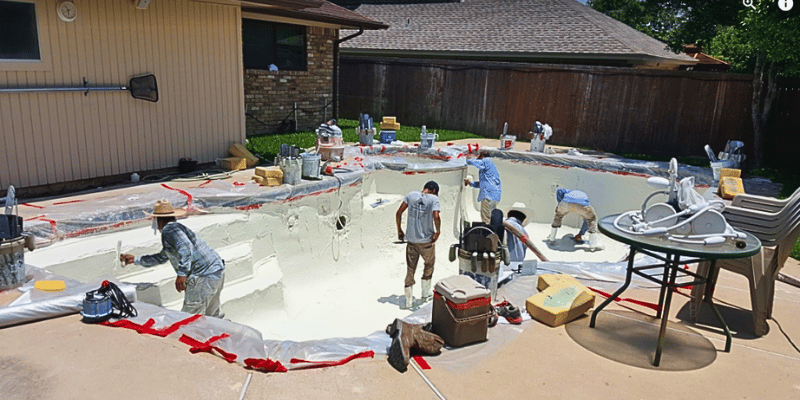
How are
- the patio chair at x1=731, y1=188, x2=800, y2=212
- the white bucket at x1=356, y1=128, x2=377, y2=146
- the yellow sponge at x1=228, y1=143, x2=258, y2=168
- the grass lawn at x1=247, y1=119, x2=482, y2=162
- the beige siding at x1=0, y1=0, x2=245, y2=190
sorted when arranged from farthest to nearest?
the white bucket at x1=356, y1=128, x2=377, y2=146 → the grass lawn at x1=247, y1=119, x2=482, y2=162 → the yellow sponge at x1=228, y1=143, x2=258, y2=168 → the beige siding at x1=0, y1=0, x2=245, y2=190 → the patio chair at x1=731, y1=188, x2=800, y2=212

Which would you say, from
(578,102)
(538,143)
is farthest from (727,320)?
(578,102)

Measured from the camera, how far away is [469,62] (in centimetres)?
1614

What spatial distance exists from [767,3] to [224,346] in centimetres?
1062

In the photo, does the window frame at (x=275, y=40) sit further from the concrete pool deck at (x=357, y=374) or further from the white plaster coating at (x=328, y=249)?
the concrete pool deck at (x=357, y=374)

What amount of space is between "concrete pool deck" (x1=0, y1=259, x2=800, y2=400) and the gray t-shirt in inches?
107

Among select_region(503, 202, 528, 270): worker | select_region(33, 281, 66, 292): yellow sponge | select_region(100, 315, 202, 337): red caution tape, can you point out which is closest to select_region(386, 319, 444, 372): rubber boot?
select_region(100, 315, 202, 337): red caution tape

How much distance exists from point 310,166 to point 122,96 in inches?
114

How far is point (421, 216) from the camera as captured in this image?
7059mm

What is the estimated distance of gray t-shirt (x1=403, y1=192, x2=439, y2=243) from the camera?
6.97 meters

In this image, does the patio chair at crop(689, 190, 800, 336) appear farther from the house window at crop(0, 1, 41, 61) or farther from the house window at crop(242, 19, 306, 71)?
the house window at crop(242, 19, 306, 71)

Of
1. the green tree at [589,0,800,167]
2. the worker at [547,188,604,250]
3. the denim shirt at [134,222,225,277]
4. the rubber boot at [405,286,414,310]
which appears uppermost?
the green tree at [589,0,800,167]

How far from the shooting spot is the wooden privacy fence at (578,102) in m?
12.9

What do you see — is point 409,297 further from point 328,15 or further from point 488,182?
point 328,15

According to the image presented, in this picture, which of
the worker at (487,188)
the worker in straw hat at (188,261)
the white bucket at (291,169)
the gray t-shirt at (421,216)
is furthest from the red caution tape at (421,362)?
the worker at (487,188)
